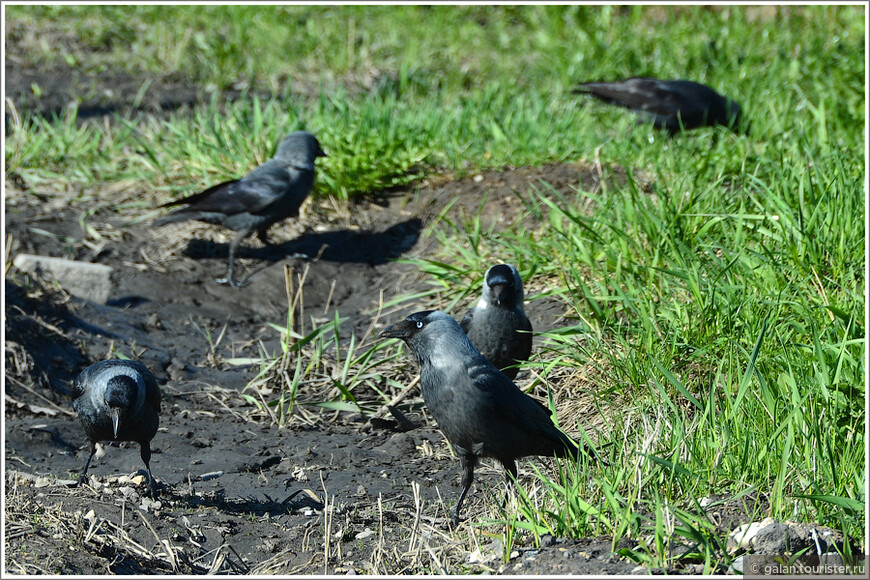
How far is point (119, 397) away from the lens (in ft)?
11.9

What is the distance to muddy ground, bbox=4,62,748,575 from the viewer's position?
10.4 feet

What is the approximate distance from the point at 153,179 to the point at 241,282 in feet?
4.80

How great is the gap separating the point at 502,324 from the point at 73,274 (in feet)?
10.2

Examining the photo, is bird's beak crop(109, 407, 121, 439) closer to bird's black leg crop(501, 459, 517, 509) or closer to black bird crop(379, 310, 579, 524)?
black bird crop(379, 310, 579, 524)

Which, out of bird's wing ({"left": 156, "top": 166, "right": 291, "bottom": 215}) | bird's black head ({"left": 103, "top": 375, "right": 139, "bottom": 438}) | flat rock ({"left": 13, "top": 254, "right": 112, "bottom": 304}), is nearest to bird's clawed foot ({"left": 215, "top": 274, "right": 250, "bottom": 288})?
bird's wing ({"left": 156, "top": 166, "right": 291, "bottom": 215})

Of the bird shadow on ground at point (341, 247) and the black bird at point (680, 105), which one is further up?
the black bird at point (680, 105)

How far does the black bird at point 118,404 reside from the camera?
12.0 feet

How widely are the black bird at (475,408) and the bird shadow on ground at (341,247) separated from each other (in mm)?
3008

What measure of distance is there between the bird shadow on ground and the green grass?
34 centimetres

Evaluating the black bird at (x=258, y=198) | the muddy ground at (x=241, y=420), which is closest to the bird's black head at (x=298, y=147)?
the black bird at (x=258, y=198)

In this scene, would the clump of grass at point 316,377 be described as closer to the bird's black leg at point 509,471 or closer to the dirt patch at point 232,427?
the dirt patch at point 232,427

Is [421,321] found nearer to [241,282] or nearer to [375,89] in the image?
[241,282]

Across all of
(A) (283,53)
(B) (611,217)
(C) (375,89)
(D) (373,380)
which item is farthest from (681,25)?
(D) (373,380)

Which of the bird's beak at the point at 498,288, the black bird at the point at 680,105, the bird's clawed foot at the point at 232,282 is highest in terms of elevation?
the black bird at the point at 680,105
